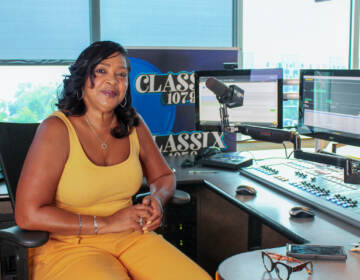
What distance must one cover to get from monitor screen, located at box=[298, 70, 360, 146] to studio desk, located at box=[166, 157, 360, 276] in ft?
1.39

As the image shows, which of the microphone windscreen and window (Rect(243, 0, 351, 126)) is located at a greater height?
window (Rect(243, 0, 351, 126))

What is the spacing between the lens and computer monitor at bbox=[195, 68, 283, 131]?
242 centimetres

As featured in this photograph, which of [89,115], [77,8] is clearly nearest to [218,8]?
[77,8]

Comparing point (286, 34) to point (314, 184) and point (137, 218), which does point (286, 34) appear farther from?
point (137, 218)

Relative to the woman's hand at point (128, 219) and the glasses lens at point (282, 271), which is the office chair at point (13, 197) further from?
the glasses lens at point (282, 271)

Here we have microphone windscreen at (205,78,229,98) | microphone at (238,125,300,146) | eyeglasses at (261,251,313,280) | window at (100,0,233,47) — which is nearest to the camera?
eyeglasses at (261,251,313,280)

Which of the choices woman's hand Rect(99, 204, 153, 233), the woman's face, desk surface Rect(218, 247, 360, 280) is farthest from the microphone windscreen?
desk surface Rect(218, 247, 360, 280)

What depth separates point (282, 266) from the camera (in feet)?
3.60

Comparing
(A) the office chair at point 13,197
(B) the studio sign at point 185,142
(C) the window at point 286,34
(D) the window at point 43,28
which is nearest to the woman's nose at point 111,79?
(A) the office chair at point 13,197

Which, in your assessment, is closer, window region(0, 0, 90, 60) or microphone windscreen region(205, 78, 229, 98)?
microphone windscreen region(205, 78, 229, 98)

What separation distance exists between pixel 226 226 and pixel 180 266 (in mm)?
1215

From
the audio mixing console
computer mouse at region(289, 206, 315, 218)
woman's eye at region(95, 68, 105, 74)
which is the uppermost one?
woman's eye at region(95, 68, 105, 74)

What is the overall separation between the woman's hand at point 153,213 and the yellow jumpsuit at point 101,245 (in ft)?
0.13

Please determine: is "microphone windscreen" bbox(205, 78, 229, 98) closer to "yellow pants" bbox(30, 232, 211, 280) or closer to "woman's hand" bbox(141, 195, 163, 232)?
"woman's hand" bbox(141, 195, 163, 232)
